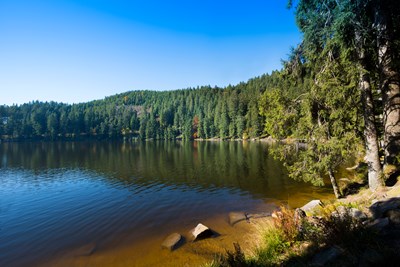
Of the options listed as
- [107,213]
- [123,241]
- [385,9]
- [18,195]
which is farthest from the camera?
[18,195]

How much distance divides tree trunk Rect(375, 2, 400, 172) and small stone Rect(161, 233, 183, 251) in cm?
1177

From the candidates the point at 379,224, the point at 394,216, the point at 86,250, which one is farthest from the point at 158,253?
the point at 394,216

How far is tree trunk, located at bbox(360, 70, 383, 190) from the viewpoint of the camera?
1131 centimetres

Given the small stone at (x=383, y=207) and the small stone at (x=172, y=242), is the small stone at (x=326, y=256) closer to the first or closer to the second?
the small stone at (x=383, y=207)

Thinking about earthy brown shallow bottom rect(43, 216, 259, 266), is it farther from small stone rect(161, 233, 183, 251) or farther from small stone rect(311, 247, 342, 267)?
small stone rect(311, 247, 342, 267)

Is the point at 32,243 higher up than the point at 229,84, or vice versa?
the point at 229,84

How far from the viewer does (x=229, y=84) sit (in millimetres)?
178375

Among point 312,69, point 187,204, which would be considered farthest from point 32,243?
point 312,69

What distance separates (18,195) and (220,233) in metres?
22.4

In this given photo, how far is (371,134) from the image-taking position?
11.5 m

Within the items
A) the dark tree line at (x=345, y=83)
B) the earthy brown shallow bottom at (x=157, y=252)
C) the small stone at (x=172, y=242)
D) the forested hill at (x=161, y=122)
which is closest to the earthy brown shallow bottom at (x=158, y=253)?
the earthy brown shallow bottom at (x=157, y=252)

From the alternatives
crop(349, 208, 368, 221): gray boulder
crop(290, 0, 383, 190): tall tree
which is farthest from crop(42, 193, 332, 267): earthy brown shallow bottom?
crop(290, 0, 383, 190): tall tree

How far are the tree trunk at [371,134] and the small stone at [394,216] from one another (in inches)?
242

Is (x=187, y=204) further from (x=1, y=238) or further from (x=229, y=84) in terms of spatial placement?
(x=229, y=84)
